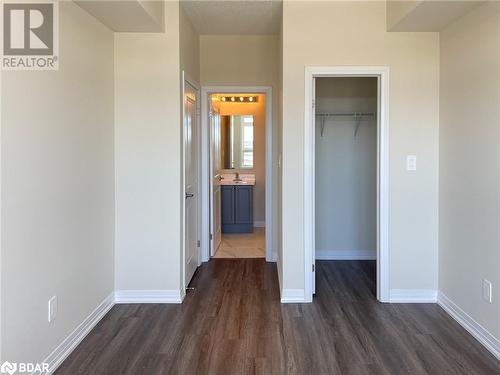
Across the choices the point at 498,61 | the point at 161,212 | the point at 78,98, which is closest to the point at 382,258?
the point at 498,61

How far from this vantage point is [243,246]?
545 cm

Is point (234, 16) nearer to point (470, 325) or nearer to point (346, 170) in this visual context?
point (346, 170)

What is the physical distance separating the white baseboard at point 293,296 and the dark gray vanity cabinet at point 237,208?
3041mm

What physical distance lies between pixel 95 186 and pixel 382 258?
99.7 inches

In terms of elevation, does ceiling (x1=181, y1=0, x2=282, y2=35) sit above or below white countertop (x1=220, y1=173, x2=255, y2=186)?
above

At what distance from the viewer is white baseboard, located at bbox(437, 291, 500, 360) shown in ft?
8.09

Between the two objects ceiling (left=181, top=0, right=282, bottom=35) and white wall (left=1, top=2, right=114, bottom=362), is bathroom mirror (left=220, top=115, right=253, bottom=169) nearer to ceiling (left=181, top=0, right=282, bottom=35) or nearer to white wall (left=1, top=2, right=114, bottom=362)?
ceiling (left=181, top=0, right=282, bottom=35)

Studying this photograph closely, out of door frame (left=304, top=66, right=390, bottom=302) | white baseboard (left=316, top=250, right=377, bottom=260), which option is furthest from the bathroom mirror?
door frame (left=304, top=66, right=390, bottom=302)

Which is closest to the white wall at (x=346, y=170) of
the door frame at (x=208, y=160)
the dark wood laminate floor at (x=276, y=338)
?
the door frame at (x=208, y=160)

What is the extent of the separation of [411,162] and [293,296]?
1593 mm

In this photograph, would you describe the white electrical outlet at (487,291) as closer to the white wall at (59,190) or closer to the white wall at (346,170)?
the white wall at (346,170)

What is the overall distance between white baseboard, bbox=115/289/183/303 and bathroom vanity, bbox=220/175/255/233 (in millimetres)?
3038

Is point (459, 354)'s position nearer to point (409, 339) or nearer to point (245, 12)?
point (409, 339)

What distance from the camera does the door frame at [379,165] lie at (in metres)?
3.23
